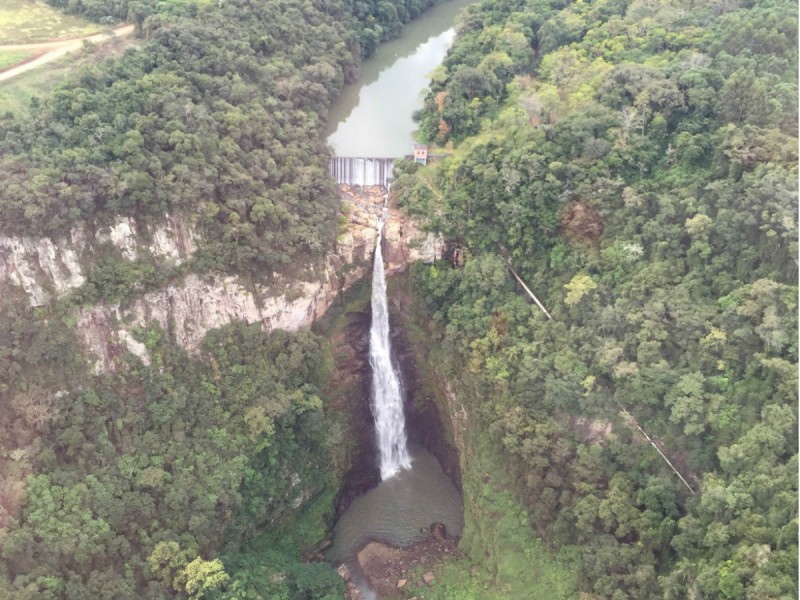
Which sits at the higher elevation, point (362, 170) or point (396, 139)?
point (396, 139)

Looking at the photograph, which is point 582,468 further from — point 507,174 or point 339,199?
point 339,199

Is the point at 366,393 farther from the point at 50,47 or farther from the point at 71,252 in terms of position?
the point at 50,47

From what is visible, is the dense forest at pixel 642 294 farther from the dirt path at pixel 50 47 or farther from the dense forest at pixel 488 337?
the dirt path at pixel 50 47

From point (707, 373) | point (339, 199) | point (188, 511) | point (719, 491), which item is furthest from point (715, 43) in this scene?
point (188, 511)

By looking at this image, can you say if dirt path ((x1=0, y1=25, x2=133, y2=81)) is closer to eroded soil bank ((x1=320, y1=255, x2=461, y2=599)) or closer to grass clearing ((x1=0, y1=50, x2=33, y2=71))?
grass clearing ((x1=0, y1=50, x2=33, y2=71))

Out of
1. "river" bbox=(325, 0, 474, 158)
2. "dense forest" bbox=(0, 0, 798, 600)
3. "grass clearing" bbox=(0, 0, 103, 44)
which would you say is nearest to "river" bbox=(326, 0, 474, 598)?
"river" bbox=(325, 0, 474, 158)

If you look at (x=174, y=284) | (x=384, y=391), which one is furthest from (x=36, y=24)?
(x=384, y=391)

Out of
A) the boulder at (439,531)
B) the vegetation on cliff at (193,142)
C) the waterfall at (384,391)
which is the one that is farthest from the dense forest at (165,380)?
the boulder at (439,531)
